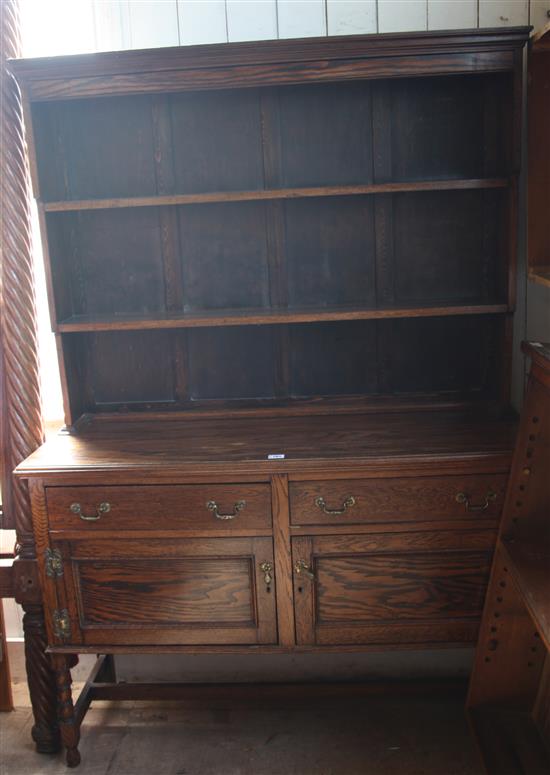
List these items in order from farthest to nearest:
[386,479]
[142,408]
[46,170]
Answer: [142,408] → [46,170] → [386,479]

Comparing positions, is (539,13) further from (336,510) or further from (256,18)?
(336,510)

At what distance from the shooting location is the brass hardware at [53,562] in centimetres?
248

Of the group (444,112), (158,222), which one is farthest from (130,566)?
(444,112)

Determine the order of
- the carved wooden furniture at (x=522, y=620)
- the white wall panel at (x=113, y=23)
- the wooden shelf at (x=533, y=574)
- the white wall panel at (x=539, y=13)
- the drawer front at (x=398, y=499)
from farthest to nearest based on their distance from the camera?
the white wall panel at (x=113, y=23)
the white wall panel at (x=539, y=13)
the drawer front at (x=398, y=499)
the carved wooden furniture at (x=522, y=620)
the wooden shelf at (x=533, y=574)

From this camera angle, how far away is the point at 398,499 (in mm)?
2373

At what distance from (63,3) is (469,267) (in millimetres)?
1574

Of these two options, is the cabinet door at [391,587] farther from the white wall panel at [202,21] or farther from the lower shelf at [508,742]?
the white wall panel at [202,21]

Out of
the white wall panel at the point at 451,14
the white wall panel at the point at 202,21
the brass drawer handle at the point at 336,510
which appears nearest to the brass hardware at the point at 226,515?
the brass drawer handle at the point at 336,510

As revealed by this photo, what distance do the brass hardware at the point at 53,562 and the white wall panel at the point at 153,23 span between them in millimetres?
1607

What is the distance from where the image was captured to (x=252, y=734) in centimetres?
279

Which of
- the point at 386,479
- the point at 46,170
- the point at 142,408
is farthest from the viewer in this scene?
the point at 142,408

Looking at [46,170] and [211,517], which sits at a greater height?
[46,170]

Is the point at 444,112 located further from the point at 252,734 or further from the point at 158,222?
the point at 252,734

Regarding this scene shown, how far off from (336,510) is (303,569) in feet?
0.67
